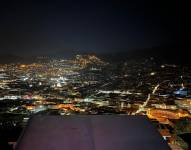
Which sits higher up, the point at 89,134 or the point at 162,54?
the point at 162,54

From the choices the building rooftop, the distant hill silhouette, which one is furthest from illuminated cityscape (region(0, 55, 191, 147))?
the building rooftop

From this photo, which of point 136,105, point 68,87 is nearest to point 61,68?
point 68,87

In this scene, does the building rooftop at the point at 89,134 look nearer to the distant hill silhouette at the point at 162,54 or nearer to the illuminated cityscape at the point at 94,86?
the illuminated cityscape at the point at 94,86

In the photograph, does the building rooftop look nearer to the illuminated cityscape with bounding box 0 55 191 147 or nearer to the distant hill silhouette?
the illuminated cityscape with bounding box 0 55 191 147

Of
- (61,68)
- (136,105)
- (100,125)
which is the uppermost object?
(61,68)

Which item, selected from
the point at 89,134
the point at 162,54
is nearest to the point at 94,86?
the point at 162,54

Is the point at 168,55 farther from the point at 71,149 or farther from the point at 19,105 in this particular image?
the point at 71,149

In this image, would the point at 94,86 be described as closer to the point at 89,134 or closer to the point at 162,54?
the point at 162,54
